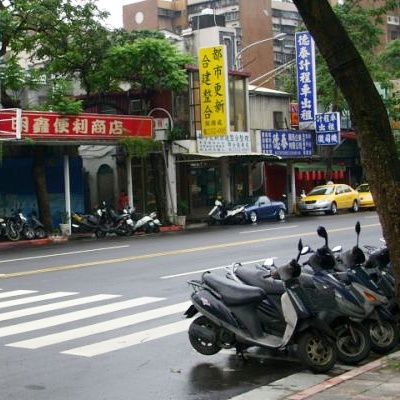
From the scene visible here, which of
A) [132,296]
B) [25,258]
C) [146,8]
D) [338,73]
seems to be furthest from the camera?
[146,8]

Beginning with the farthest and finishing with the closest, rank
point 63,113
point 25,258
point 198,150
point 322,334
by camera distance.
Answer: point 198,150 → point 63,113 → point 25,258 → point 322,334

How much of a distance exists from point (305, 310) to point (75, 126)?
20248 millimetres

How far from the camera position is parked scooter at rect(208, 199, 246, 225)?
30.4 metres

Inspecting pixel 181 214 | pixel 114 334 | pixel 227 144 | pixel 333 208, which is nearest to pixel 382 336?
pixel 114 334

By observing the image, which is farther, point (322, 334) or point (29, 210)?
point (29, 210)

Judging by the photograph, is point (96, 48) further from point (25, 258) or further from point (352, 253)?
point (352, 253)

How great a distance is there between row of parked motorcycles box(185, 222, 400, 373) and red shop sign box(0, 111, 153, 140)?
681 inches

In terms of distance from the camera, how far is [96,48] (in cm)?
2822

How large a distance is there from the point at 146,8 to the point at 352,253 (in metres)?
87.8

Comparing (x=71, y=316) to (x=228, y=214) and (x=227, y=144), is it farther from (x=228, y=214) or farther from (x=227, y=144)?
(x=227, y=144)

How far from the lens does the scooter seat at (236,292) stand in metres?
6.94

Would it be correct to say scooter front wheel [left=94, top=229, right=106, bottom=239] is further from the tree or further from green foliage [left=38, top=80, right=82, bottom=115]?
the tree

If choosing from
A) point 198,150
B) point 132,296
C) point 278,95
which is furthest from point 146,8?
point 132,296

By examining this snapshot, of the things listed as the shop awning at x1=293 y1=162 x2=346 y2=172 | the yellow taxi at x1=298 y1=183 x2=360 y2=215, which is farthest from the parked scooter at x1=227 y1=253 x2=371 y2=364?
the shop awning at x1=293 y1=162 x2=346 y2=172
